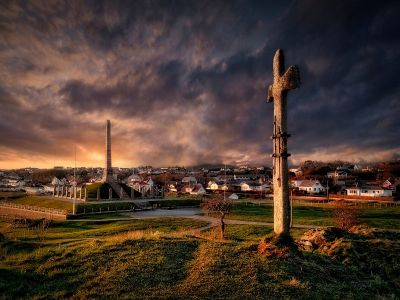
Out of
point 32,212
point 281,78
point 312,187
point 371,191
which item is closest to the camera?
point 281,78

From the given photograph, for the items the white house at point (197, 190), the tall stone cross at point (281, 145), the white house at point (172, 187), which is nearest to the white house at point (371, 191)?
the white house at point (197, 190)

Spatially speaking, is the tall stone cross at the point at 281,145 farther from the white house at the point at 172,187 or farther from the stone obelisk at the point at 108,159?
the white house at the point at 172,187

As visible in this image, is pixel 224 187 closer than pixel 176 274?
No

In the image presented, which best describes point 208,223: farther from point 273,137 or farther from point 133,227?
point 273,137

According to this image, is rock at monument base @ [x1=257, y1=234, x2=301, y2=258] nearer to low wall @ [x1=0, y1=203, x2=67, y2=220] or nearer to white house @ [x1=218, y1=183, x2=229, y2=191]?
low wall @ [x1=0, y1=203, x2=67, y2=220]

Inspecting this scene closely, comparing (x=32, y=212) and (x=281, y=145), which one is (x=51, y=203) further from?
(x=281, y=145)

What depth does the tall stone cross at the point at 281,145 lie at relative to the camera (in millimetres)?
15195

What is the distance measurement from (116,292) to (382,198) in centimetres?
8201

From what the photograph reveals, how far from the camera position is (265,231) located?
38438 mm

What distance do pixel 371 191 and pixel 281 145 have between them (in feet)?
281

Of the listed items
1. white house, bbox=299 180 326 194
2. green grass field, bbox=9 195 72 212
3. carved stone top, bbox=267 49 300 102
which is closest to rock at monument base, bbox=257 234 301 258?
carved stone top, bbox=267 49 300 102

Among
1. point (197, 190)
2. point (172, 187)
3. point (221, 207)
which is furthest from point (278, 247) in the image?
point (172, 187)

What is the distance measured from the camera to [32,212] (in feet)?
206

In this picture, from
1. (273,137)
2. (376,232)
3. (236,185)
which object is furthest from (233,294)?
(236,185)
